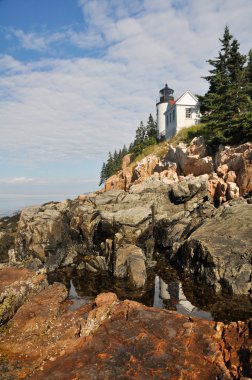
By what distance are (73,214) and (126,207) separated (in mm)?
6386

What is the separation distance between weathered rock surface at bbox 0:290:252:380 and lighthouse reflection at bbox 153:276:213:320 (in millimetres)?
4930

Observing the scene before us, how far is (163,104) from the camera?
78875 millimetres

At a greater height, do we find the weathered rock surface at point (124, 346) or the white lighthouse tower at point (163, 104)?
the white lighthouse tower at point (163, 104)

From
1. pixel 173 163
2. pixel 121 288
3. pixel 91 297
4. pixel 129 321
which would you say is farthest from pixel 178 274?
pixel 173 163

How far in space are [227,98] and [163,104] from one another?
109ft

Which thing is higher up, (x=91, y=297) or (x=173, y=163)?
(x=173, y=163)

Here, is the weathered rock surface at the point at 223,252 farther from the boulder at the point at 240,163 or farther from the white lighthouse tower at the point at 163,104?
the white lighthouse tower at the point at 163,104

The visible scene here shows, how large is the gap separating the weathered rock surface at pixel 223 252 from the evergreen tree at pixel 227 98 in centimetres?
1771

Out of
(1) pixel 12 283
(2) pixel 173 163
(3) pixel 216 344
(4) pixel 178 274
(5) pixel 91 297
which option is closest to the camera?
(3) pixel 216 344

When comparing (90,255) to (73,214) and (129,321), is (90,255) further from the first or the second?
(129,321)

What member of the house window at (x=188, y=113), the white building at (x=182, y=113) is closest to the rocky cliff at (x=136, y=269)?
the white building at (x=182, y=113)

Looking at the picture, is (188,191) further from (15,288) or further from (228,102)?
(15,288)

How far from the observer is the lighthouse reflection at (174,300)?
18.2m

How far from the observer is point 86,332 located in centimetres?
1337
